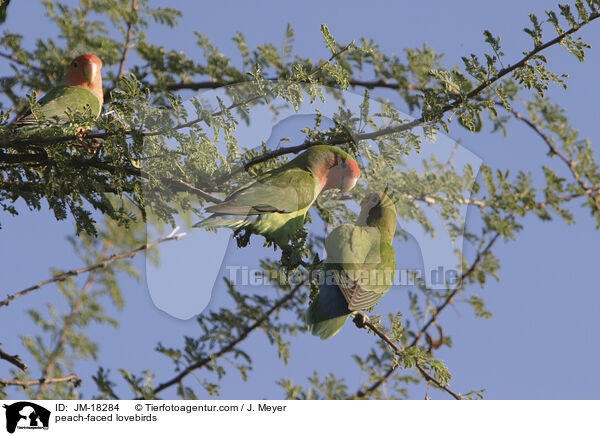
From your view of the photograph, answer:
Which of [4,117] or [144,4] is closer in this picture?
[4,117]

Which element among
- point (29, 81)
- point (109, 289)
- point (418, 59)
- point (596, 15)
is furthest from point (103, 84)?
point (596, 15)

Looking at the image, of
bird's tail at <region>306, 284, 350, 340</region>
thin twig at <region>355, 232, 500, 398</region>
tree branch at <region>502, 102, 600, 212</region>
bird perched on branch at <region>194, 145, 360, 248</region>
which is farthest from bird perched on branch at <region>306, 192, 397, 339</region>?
tree branch at <region>502, 102, 600, 212</region>

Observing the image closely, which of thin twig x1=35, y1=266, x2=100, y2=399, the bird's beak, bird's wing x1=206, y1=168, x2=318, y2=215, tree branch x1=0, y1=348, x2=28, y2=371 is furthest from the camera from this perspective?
thin twig x1=35, y1=266, x2=100, y2=399

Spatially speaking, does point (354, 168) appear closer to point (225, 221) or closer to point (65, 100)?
point (225, 221)

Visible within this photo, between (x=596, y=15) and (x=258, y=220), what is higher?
(x=596, y=15)

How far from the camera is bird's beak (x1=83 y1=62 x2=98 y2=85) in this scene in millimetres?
3027

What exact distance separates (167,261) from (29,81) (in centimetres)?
184

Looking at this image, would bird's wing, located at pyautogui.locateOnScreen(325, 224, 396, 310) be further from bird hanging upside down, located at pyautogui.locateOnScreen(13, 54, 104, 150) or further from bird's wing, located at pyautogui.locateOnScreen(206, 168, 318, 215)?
→ bird hanging upside down, located at pyautogui.locateOnScreen(13, 54, 104, 150)

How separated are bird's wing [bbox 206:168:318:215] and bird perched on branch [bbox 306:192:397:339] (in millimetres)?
131
